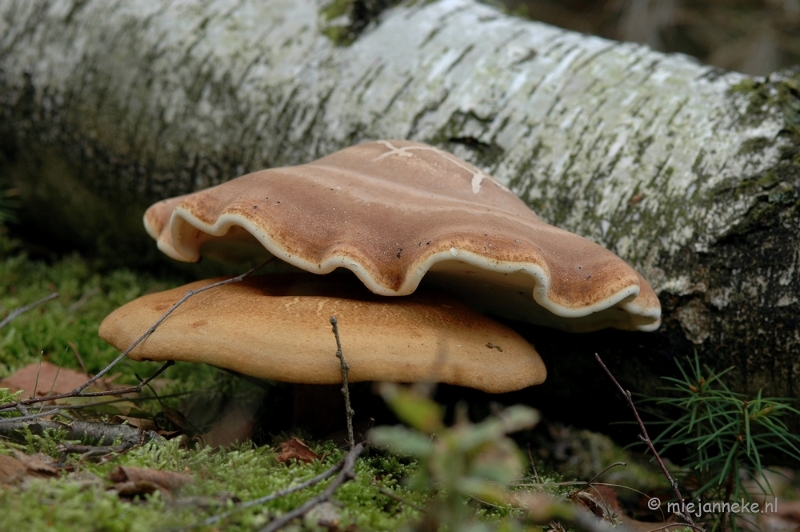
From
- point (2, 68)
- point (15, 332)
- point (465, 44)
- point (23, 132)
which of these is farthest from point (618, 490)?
point (2, 68)

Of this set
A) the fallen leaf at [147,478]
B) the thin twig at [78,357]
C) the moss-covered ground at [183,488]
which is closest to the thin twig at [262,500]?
the moss-covered ground at [183,488]

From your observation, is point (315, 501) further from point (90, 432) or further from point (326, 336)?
point (90, 432)

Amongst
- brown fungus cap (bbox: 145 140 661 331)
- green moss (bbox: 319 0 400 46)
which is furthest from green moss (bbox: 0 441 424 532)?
green moss (bbox: 319 0 400 46)

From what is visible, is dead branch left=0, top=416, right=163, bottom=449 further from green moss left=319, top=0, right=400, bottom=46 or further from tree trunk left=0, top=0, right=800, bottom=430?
green moss left=319, top=0, right=400, bottom=46

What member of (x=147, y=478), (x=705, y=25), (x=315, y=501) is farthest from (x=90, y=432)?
(x=705, y=25)

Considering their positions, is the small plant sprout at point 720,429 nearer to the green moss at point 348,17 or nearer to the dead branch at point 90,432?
the dead branch at point 90,432

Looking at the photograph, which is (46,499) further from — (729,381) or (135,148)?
(135,148)
